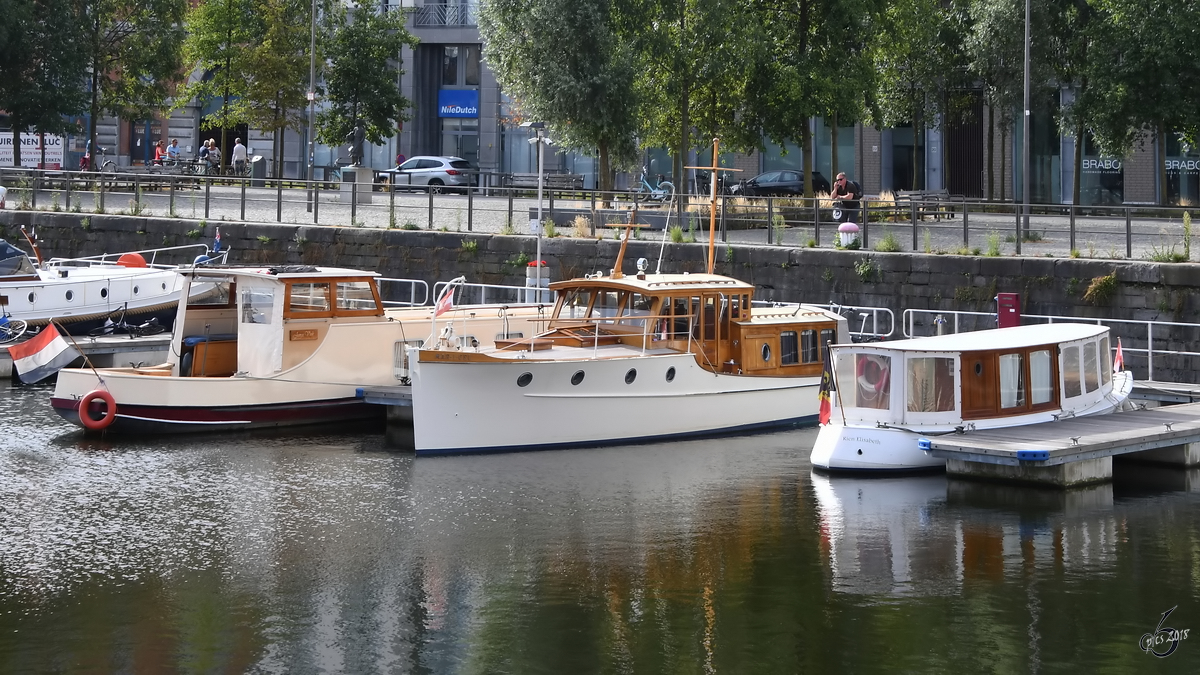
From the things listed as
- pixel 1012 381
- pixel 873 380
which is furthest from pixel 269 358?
pixel 1012 381

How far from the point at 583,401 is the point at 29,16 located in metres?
30.6

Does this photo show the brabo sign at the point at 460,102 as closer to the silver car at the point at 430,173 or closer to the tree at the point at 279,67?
the silver car at the point at 430,173

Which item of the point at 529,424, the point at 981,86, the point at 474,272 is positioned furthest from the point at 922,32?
the point at 529,424

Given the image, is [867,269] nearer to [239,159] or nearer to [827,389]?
[827,389]

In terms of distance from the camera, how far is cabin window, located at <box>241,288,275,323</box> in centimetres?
2219

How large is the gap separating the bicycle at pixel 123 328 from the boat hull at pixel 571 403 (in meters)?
10.2

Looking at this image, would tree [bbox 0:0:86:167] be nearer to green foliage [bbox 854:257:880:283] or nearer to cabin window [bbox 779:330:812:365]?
green foliage [bbox 854:257:880:283]

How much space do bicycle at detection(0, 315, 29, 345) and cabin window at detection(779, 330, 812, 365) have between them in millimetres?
13627

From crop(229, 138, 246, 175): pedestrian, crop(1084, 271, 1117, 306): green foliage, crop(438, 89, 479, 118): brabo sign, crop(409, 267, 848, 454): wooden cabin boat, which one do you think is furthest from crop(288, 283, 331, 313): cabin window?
crop(438, 89, 479, 118): brabo sign

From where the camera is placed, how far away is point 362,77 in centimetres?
4925

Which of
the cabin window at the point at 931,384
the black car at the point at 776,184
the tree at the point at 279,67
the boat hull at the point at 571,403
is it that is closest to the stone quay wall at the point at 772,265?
the boat hull at the point at 571,403

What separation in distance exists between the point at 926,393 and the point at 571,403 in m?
4.80

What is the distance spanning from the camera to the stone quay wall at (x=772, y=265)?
24359mm

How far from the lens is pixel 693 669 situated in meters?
11.5
